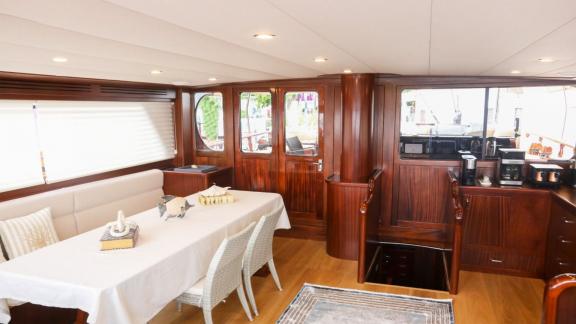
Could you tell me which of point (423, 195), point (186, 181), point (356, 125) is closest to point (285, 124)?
point (356, 125)

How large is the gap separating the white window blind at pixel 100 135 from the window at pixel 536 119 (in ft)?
14.2

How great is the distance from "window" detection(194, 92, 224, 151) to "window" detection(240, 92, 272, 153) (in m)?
0.36

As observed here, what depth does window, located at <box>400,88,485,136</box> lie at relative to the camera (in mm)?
4750

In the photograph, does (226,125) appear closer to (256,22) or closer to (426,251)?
A: (426,251)

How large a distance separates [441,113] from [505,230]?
164 centimetres

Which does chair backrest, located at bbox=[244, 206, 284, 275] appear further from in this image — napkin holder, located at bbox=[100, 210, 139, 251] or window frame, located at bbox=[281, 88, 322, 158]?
window frame, located at bbox=[281, 88, 322, 158]

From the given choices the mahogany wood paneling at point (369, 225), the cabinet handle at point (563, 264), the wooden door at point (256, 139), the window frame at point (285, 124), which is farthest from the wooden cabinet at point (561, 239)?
the wooden door at point (256, 139)

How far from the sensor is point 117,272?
7.50 ft

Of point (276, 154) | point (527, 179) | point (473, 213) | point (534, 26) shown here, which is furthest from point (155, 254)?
point (527, 179)

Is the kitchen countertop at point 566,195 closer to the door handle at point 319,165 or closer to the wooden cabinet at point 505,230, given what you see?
the wooden cabinet at point 505,230

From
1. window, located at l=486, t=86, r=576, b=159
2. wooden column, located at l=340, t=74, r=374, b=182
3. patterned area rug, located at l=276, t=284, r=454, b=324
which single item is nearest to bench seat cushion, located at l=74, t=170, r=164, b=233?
patterned area rug, located at l=276, t=284, r=454, b=324

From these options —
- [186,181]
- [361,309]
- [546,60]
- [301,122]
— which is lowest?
[361,309]

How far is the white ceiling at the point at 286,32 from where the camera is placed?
4.69 ft

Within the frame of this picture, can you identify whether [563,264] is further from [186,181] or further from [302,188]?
[186,181]
